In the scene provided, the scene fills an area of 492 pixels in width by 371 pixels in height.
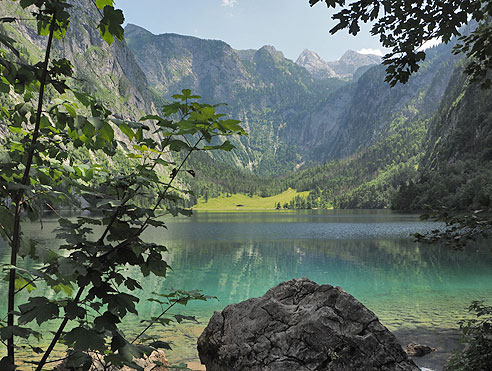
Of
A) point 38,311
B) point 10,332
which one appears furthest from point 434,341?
point 10,332

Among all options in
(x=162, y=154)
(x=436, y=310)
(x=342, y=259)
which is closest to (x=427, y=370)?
(x=436, y=310)

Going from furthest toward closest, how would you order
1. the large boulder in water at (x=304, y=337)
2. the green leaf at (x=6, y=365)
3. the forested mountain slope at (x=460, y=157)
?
the forested mountain slope at (x=460, y=157) < the large boulder in water at (x=304, y=337) < the green leaf at (x=6, y=365)

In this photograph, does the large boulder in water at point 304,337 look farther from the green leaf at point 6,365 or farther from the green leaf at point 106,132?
the green leaf at point 106,132

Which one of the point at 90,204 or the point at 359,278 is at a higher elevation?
the point at 90,204

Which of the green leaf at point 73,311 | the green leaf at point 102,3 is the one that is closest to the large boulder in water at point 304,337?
the green leaf at point 73,311

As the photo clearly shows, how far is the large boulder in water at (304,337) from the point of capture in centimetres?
786

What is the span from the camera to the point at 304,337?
8172mm

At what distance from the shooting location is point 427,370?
11117 millimetres

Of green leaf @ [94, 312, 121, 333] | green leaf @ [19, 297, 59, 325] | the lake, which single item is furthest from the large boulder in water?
green leaf @ [19, 297, 59, 325]

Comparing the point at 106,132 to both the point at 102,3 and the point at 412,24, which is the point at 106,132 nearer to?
the point at 102,3

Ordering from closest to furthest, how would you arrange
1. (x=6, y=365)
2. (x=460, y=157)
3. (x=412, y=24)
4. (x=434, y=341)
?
(x=6, y=365)
(x=412, y=24)
(x=434, y=341)
(x=460, y=157)

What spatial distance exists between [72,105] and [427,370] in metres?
12.7

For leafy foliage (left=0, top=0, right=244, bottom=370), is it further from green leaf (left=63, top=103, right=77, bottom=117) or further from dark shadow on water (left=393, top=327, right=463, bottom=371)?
dark shadow on water (left=393, top=327, right=463, bottom=371)

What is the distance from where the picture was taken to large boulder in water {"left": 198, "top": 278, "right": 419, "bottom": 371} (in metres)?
7.86
